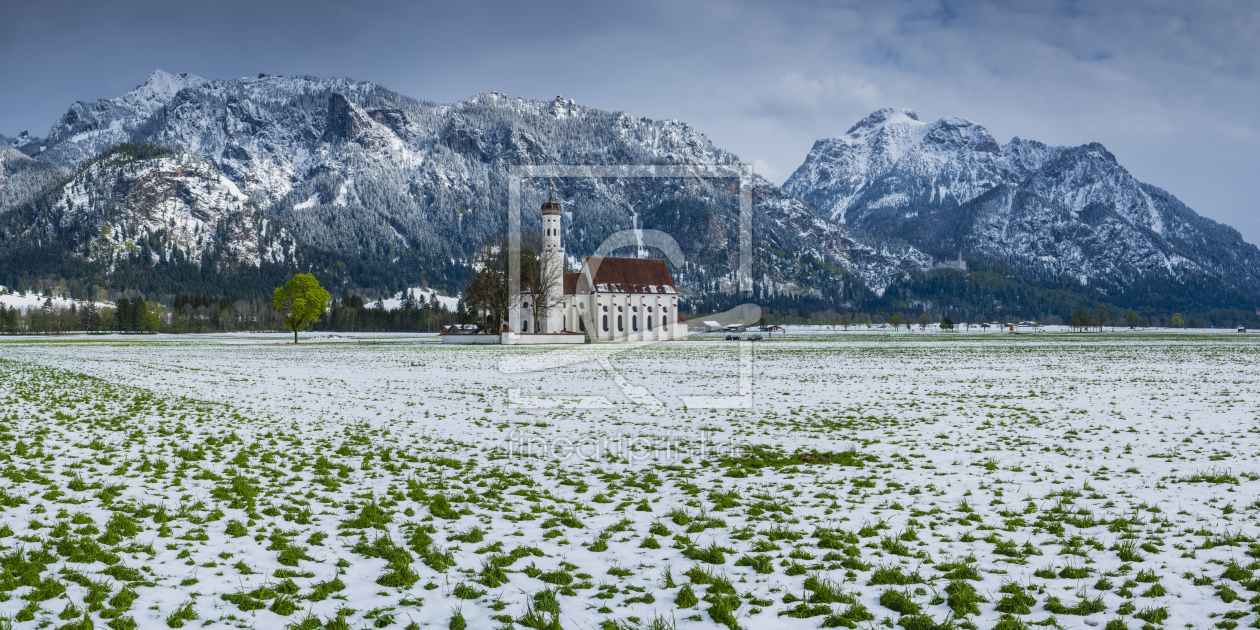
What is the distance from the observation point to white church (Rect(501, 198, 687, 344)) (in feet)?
311

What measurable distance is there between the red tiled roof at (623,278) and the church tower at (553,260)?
8.46 meters

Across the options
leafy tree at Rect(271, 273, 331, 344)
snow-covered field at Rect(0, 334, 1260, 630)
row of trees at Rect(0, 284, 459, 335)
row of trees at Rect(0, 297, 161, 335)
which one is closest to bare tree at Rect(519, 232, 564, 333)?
leafy tree at Rect(271, 273, 331, 344)

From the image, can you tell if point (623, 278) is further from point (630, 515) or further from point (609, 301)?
point (630, 515)

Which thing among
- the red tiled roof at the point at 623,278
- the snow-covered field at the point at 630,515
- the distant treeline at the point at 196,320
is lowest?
the snow-covered field at the point at 630,515

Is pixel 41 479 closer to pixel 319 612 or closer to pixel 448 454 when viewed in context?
pixel 448 454

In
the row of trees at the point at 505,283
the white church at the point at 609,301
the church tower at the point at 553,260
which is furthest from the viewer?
the white church at the point at 609,301

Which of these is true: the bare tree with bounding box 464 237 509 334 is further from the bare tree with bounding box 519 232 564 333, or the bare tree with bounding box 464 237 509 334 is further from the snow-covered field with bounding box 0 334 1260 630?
the snow-covered field with bounding box 0 334 1260 630

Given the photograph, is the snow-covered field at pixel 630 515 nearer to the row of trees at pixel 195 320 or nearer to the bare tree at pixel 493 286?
the bare tree at pixel 493 286

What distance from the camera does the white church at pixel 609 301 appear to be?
94.8 m

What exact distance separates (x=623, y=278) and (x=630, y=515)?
103844mm

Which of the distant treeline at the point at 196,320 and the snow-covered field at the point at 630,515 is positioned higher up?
the distant treeline at the point at 196,320

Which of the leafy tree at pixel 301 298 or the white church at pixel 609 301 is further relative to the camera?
the white church at pixel 609 301

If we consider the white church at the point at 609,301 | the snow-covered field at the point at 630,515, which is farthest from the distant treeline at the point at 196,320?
the snow-covered field at the point at 630,515

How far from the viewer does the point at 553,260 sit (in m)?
88.1
